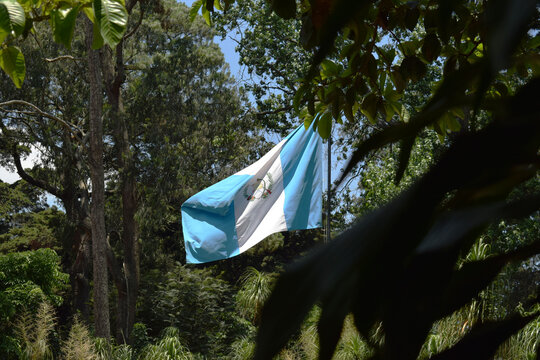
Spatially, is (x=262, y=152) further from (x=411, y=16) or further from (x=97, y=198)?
(x=411, y=16)

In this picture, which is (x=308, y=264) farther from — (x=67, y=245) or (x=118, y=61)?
(x=67, y=245)

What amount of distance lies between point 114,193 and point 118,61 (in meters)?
4.28

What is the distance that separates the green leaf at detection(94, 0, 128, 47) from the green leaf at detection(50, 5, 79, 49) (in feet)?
0.22

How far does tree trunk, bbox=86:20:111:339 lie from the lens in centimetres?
1321

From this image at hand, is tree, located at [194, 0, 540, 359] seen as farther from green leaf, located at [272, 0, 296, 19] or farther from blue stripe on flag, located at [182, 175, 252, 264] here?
blue stripe on flag, located at [182, 175, 252, 264]

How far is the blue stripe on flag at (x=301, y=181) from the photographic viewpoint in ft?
32.3

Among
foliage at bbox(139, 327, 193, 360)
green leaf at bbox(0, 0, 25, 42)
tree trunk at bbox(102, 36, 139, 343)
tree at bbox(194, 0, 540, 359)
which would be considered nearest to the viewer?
tree at bbox(194, 0, 540, 359)

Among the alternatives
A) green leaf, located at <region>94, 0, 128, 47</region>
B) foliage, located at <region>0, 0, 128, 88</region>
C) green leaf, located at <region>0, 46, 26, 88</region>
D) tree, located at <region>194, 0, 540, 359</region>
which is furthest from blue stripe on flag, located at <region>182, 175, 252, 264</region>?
tree, located at <region>194, 0, 540, 359</region>

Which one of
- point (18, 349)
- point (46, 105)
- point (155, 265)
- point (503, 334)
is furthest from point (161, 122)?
point (503, 334)

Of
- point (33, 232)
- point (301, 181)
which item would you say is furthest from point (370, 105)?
point (33, 232)

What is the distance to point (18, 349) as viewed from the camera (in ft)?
42.0

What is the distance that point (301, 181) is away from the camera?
9.95m

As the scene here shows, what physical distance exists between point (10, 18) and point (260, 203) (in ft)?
28.8

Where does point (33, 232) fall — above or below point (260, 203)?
above
